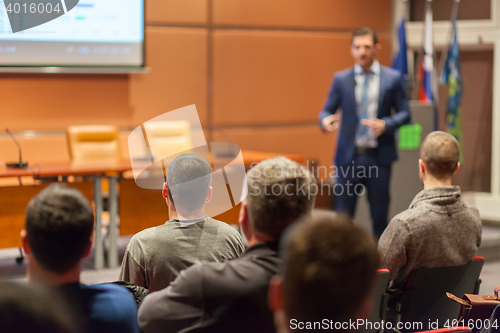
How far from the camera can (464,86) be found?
20.5 feet

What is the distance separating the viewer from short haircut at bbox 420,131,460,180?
2.14 m

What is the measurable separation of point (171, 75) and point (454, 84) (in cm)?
295

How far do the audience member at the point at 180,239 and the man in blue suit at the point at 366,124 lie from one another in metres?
2.17

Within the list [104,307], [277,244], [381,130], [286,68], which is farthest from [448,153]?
[286,68]

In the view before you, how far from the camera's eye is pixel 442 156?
7.03 feet

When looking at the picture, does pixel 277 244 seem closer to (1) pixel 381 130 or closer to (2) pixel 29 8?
(1) pixel 381 130

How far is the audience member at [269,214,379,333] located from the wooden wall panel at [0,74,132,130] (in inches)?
189

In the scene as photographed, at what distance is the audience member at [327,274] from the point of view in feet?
2.65

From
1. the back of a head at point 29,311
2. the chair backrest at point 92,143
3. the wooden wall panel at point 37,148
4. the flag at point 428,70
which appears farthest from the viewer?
the flag at point 428,70

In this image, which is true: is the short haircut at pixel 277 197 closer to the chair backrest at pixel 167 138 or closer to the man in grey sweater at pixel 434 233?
the man in grey sweater at pixel 434 233

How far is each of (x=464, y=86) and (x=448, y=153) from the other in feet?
14.8

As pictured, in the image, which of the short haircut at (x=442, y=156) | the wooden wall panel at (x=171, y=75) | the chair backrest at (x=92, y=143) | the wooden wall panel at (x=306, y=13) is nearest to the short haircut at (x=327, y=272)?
the short haircut at (x=442, y=156)

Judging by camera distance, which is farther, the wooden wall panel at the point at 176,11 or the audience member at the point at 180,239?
the wooden wall panel at the point at 176,11

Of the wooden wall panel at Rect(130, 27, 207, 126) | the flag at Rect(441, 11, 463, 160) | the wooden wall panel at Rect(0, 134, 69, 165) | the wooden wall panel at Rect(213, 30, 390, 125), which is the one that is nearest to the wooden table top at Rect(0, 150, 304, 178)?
the wooden wall panel at Rect(0, 134, 69, 165)
